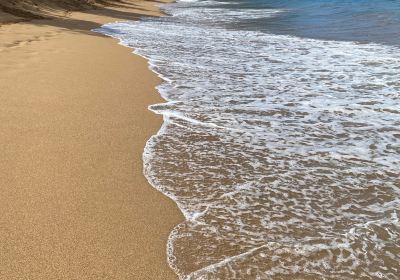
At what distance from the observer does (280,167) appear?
Result: 4078 mm

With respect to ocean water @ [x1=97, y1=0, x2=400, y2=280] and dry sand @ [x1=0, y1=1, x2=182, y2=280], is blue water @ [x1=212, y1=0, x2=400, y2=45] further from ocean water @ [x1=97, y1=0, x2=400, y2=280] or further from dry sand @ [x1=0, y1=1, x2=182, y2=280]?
dry sand @ [x1=0, y1=1, x2=182, y2=280]

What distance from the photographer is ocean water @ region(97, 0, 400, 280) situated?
2797 mm

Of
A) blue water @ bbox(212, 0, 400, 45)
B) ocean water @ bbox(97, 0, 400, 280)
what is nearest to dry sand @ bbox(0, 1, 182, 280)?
ocean water @ bbox(97, 0, 400, 280)

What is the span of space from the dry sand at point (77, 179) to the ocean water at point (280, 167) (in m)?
0.20

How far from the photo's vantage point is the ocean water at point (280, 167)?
110 inches

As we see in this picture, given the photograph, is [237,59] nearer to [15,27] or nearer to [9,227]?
[15,27]

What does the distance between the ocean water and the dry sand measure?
0.20m

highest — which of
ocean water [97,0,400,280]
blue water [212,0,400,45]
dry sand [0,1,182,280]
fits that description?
dry sand [0,1,182,280]

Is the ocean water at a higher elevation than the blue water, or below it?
higher

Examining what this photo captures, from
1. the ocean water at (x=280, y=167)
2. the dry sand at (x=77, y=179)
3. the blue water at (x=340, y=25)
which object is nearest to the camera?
the dry sand at (x=77, y=179)

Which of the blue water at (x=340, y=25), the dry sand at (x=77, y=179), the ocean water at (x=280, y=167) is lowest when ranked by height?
the blue water at (x=340, y=25)

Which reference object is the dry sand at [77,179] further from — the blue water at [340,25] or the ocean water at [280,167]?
the blue water at [340,25]

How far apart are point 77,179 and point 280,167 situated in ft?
6.08

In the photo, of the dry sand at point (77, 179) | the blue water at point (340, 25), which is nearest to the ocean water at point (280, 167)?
the dry sand at point (77, 179)
